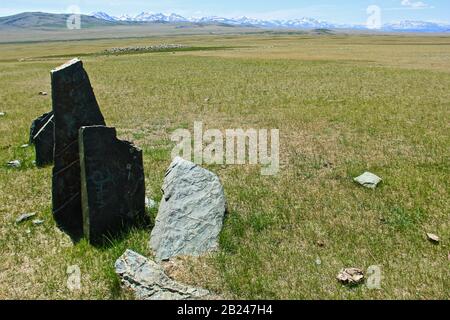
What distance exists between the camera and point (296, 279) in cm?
664

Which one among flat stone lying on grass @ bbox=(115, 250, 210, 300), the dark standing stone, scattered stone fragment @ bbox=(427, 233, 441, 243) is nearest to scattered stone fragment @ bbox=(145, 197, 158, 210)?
flat stone lying on grass @ bbox=(115, 250, 210, 300)

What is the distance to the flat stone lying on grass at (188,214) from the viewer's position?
292 inches

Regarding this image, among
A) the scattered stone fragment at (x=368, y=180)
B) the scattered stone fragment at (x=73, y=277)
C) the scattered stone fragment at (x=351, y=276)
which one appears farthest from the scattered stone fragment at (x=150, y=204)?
the scattered stone fragment at (x=368, y=180)

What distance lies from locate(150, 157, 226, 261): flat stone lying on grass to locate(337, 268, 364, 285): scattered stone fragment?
7.14 ft

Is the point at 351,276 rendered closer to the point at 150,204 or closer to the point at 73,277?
the point at 73,277

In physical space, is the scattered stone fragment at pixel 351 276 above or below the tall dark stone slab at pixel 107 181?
below

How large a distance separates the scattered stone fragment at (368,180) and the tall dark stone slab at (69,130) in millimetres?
Result: 6302

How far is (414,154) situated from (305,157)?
3.40 m

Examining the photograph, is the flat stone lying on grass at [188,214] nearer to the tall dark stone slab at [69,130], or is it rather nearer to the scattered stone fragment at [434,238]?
the tall dark stone slab at [69,130]

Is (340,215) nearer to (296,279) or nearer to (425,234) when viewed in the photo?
(425,234)

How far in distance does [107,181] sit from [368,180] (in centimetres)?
628

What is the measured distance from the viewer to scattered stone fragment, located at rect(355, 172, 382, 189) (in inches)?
412

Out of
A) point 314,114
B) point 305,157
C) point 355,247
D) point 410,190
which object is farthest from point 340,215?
point 314,114

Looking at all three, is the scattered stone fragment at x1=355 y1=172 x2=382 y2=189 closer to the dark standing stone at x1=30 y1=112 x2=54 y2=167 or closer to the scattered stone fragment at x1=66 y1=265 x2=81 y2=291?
the scattered stone fragment at x1=66 y1=265 x2=81 y2=291
